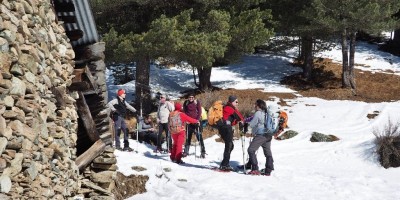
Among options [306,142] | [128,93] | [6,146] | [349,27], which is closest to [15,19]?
[6,146]

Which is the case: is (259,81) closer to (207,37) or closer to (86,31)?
(207,37)

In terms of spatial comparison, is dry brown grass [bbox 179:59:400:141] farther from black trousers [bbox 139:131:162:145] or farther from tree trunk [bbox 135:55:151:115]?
black trousers [bbox 139:131:162:145]

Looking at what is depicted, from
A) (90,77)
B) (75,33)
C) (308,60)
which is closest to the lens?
(75,33)

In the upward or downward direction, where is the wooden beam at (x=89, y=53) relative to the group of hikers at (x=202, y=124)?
upward

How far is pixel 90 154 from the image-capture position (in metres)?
7.77

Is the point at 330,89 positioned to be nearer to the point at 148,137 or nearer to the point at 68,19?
the point at 148,137

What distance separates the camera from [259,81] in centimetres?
2497

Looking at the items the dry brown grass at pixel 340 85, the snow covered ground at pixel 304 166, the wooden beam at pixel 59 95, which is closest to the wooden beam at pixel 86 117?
the wooden beam at pixel 59 95

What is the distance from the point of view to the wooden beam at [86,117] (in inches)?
299

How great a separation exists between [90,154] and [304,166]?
5929 millimetres

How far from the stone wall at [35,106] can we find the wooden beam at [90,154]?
57 centimetres

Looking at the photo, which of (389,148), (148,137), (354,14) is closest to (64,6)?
(148,137)

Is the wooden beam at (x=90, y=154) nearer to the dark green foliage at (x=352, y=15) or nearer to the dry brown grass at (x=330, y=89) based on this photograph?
the dry brown grass at (x=330, y=89)

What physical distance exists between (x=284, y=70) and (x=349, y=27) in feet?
22.8
